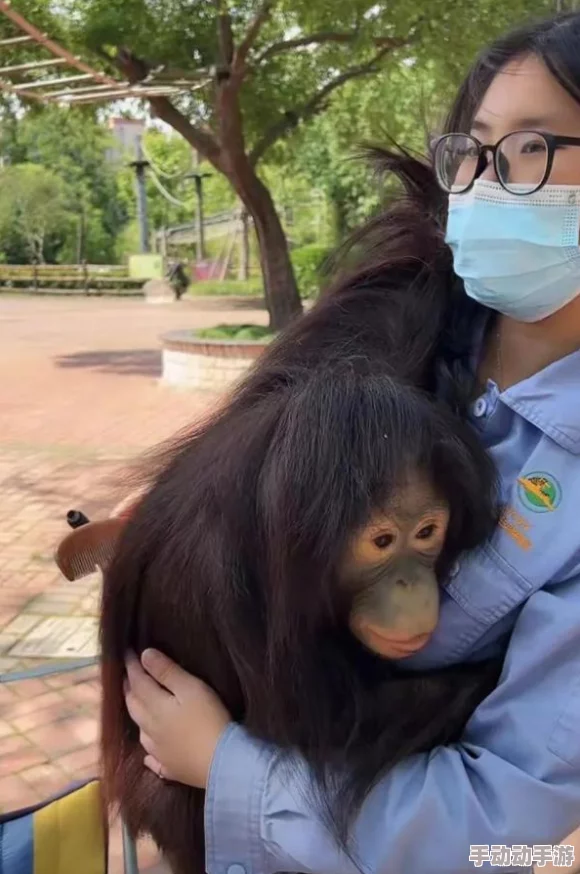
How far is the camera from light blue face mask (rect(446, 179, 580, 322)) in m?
1.19

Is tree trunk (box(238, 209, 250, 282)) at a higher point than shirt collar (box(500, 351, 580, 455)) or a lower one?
lower

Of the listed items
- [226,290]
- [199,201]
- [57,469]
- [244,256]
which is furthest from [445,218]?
[244,256]

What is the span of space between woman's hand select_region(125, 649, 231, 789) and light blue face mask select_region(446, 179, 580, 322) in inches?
24.4

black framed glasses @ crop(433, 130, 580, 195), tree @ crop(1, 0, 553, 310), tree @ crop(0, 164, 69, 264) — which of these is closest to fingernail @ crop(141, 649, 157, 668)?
black framed glasses @ crop(433, 130, 580, 195)

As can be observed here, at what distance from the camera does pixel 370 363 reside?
3.69 ft

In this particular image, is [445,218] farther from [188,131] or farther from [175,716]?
[188,131]

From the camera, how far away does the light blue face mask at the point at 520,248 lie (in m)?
1.19

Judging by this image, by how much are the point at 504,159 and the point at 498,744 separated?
2.26 feet

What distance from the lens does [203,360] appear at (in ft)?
30.7

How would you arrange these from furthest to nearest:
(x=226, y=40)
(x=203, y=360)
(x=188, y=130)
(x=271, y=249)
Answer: (x=271, y=249)
(x=188, y=130)
(x=203, y=360)
(x=226, y=40)

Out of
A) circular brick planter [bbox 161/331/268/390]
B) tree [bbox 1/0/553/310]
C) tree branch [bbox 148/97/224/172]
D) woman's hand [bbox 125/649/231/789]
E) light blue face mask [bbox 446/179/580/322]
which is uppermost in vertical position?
tree [bbox 1/0/553/310]

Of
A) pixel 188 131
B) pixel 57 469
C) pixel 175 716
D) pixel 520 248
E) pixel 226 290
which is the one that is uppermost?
pixel 188 131

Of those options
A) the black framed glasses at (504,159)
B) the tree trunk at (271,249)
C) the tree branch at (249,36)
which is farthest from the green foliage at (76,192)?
the black framed glasses at (504,159)

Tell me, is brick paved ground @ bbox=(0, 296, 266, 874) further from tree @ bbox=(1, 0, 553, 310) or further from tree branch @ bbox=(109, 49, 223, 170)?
tree branch @ bbox=(109, 49, 223, 170)
